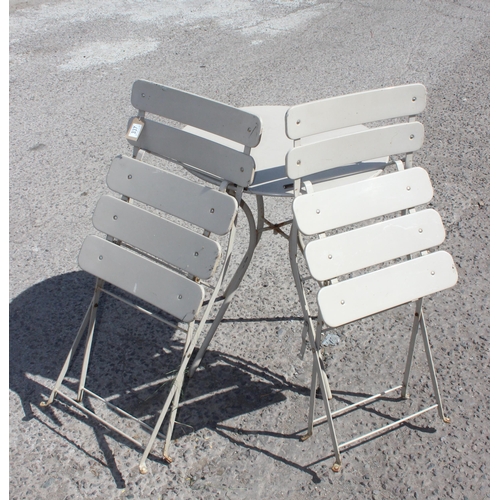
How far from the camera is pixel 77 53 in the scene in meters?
5.99

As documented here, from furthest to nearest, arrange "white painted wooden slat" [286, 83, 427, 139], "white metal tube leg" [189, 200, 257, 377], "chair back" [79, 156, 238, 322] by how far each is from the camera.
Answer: "white metal tube leg" [189, 200, 257, 377], "chair back" [79, 156, 238, 322], "white painted wooden slat" [286, 83, 427, 139]

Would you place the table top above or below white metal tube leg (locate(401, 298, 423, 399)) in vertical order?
above

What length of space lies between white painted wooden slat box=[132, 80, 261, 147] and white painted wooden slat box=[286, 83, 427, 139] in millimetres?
144

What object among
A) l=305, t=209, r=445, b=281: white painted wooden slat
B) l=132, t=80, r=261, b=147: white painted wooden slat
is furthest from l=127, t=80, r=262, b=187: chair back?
l=305, t=209, r=445, b=281: white painted wooden slat

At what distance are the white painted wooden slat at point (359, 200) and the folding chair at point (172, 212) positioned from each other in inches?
10.0

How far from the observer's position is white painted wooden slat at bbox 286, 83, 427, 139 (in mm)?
2012

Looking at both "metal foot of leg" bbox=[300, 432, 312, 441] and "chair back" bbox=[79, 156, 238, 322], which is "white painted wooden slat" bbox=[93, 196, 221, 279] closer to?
"chair back" bbox=[79, 156, 238, 322]

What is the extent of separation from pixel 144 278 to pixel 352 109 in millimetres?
1014

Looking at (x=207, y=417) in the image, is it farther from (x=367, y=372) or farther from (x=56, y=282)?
(x=56, y=282)

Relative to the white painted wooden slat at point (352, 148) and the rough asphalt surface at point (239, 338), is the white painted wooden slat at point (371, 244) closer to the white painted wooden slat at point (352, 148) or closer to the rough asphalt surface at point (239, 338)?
the white painted wooden slat at point (352, 148)

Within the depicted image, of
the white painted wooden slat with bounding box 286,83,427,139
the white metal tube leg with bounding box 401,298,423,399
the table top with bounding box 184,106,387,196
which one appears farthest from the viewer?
the white metal tube leg with bounding box 401,298,423,399

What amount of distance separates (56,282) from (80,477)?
1288mm

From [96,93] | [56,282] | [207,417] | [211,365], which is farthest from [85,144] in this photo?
[207,417]

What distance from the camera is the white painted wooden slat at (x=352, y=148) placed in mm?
2035
